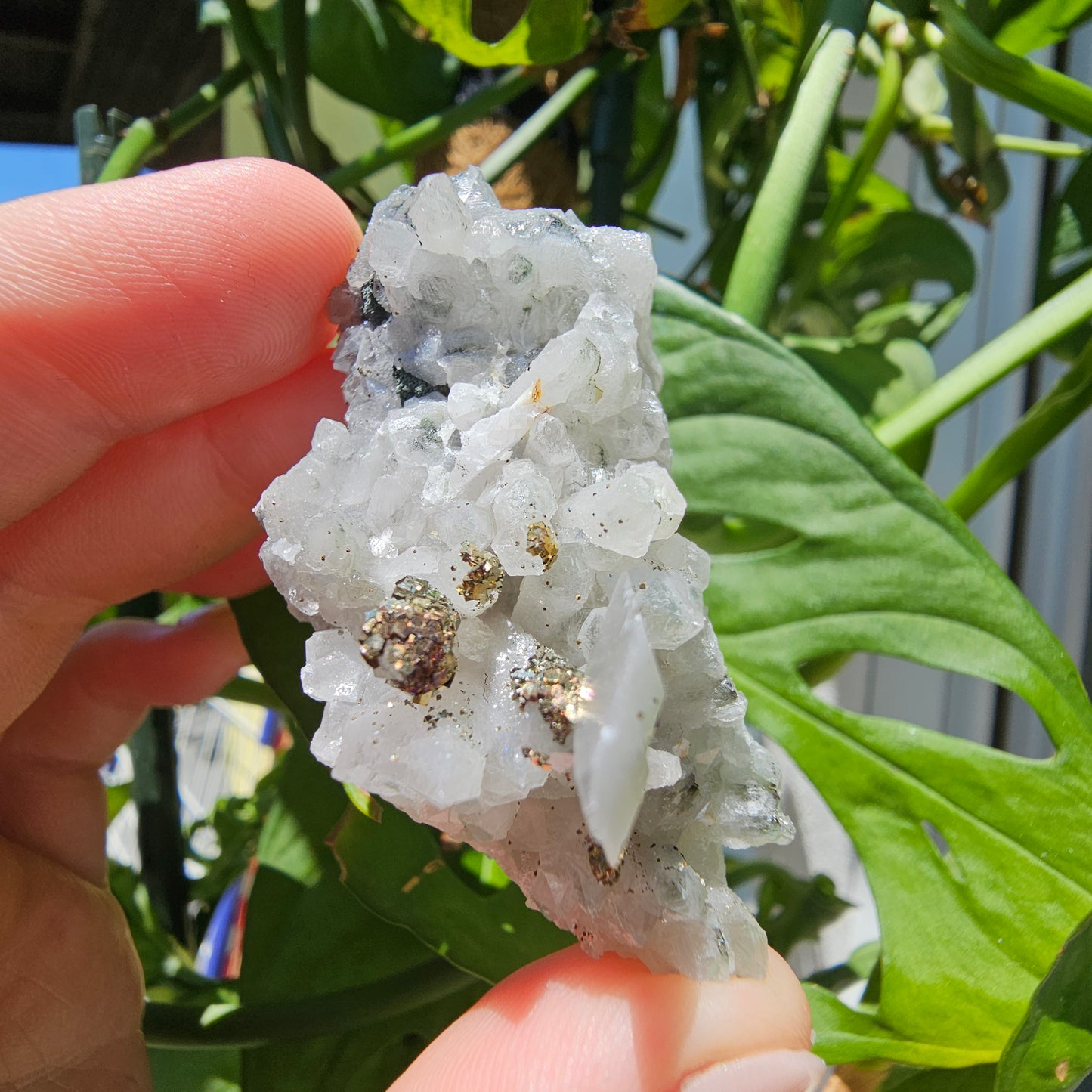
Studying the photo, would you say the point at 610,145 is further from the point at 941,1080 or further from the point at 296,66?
the point at 941,1080

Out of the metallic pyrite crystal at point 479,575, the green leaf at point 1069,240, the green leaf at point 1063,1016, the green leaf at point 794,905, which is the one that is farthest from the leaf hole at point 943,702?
the metallic pyrite crystal at point 479,575

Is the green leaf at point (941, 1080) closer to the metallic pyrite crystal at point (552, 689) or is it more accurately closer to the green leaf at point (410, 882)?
the green leaf at point (410, 882)

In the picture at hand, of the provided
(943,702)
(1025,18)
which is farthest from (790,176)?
(943,702)

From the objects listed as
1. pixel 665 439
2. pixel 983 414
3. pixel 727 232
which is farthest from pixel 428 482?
pixel 983 414

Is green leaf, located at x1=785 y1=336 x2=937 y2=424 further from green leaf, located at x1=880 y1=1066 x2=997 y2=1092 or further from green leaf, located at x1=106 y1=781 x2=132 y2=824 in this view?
green leaf, located at x1=106 y1=781 x2=132 y2=824

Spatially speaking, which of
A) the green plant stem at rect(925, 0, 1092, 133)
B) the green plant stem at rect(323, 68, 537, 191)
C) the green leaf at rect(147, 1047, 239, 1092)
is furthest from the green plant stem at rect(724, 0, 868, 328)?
the green leaf at rect(147, 1047, 239, 1092)
